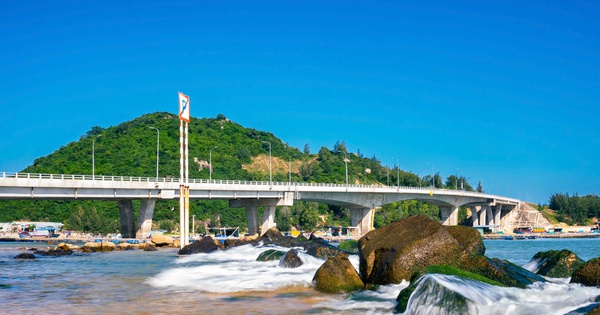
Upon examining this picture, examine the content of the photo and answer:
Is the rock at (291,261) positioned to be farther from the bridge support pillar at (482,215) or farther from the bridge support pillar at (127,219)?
the bridge support pillar at (482,215)

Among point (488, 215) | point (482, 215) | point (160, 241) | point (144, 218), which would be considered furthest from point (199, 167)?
point (160, 241)

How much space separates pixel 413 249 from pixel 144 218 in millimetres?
52976

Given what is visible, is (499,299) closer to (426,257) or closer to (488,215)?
(426,257)

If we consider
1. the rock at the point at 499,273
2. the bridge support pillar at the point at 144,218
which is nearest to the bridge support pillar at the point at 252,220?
the bridge support pillar at the point at 144,218

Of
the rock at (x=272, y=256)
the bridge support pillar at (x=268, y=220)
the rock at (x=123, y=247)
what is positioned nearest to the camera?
the rock at (x=272, y=256)

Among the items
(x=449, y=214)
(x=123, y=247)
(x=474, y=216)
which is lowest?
(x=123, y=247)

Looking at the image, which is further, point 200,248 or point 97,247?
point 97,247

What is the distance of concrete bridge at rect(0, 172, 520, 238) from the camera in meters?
57.0

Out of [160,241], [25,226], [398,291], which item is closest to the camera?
[398,291]

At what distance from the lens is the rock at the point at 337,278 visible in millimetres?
21922

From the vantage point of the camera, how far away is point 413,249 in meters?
21.5

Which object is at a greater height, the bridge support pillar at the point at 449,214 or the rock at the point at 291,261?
the bridge support pillar at the point at 449,214

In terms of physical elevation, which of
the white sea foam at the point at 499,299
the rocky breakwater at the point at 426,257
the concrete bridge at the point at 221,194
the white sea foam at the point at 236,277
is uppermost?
the concrete bridge at the point at 221,194

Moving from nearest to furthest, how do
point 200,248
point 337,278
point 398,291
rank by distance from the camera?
point 398,291, point 337,278, point 200,248
